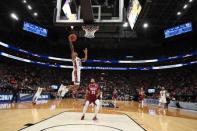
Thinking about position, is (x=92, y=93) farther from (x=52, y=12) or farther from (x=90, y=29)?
(x=52, y=12)

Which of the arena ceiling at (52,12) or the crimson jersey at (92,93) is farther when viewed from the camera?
the arena ceiling at (52,12)

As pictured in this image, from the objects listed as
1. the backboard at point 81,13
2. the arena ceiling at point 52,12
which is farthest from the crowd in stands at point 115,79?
the backboard at point 81,13

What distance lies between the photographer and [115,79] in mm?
42531

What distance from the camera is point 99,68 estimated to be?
42.6 metres

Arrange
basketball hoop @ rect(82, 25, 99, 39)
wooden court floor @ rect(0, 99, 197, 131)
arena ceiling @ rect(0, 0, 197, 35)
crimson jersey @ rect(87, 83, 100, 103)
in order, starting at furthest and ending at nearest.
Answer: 1. arena ceiling @ rect(0, 0, 197, 35)
2. crimson jersey @ rect(87, 83, 100, 103)
3. basketball hoop @ rect(82, 25, 99, 39)
4. wooden court floor @ rect(0, 99, 197, 131)

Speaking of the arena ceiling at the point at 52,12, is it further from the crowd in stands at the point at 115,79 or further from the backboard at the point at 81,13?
the backboard at the point at 81,13

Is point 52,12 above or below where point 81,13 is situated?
above

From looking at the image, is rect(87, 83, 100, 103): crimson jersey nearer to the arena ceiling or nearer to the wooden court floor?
the wooden court floor

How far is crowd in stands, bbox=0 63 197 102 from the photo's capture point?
31.6m

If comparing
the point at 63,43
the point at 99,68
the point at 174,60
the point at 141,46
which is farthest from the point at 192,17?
the point at 63,43

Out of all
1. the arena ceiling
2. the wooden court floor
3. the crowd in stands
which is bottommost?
the wooden court floor

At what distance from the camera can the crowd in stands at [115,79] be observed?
104ft

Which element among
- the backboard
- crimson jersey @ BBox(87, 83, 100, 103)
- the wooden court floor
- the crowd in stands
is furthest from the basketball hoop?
the crowd in stands

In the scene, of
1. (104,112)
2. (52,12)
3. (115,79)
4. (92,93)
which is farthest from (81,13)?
(115,79)
